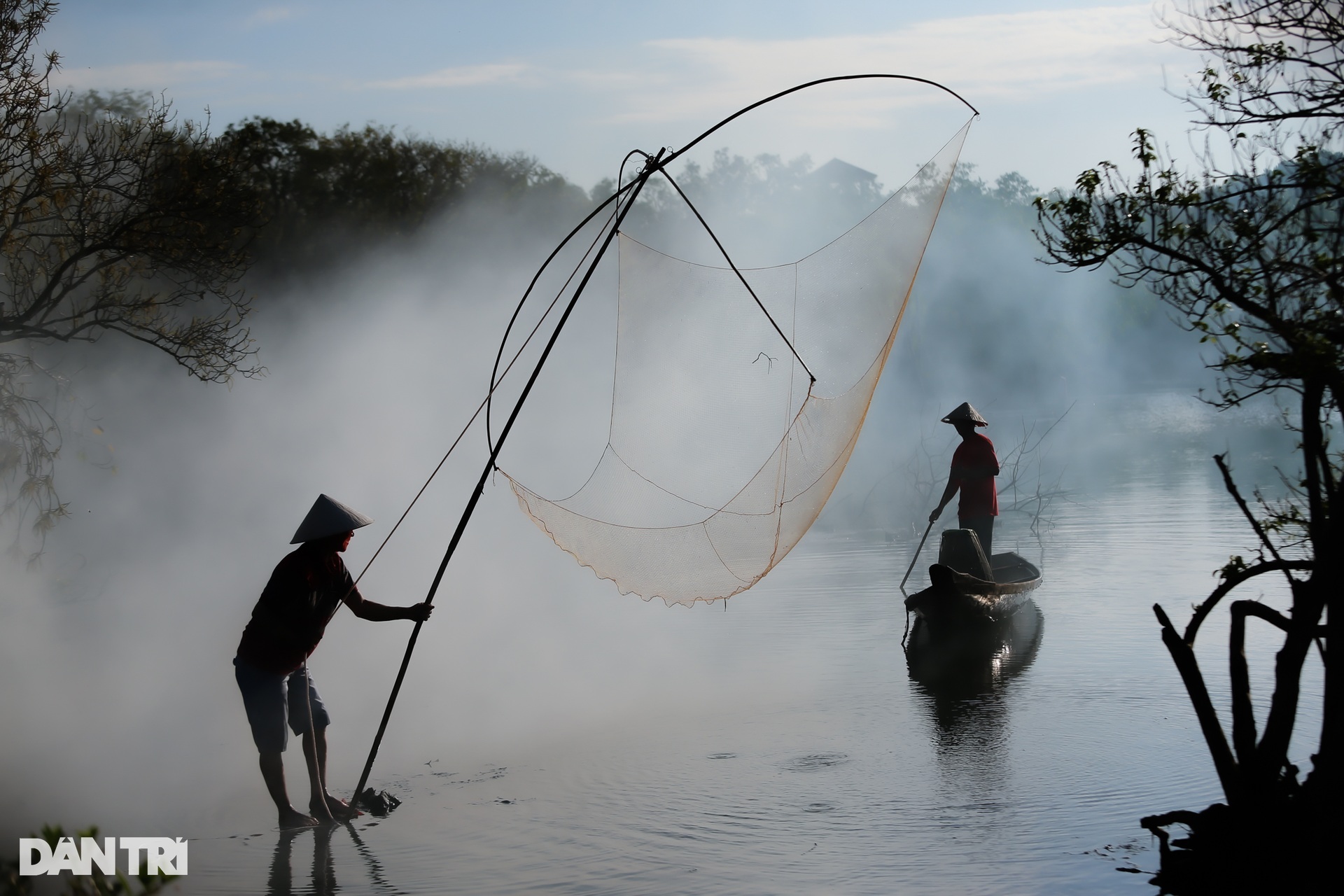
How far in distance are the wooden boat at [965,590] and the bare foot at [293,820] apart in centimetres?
502

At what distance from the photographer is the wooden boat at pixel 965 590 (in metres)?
8.60

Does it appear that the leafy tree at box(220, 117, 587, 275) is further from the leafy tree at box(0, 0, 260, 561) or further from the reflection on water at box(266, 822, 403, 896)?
the reflection on water at box(266, 822, 403, 896)

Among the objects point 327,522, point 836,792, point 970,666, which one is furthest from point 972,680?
point 327,522

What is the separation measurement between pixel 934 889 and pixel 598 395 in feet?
60.7

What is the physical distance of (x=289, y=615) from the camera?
16.2 feet

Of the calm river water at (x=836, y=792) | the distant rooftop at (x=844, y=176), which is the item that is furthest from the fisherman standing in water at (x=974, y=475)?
the distant rooftop at (x=844, y=176)

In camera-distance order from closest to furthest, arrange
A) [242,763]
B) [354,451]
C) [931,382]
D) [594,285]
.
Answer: [242,763] < [354,451] < [594,285] < [931,382]

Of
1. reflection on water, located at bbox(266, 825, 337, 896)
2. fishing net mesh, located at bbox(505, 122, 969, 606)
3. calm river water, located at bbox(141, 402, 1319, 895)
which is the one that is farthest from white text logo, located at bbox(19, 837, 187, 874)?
fishing net mesh, located at bbox(505, 122, 969, 606)

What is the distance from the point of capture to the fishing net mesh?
6152 mm

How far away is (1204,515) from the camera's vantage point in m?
15.7

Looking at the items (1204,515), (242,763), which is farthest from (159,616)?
(1204,515)

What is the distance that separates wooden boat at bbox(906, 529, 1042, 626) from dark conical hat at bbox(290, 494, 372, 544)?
4.93 meters

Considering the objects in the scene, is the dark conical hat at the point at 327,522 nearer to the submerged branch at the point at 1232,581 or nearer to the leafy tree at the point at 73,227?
the submerged branch at the point at 1232,581

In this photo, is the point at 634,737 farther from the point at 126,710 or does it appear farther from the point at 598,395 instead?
the point at 598,395
